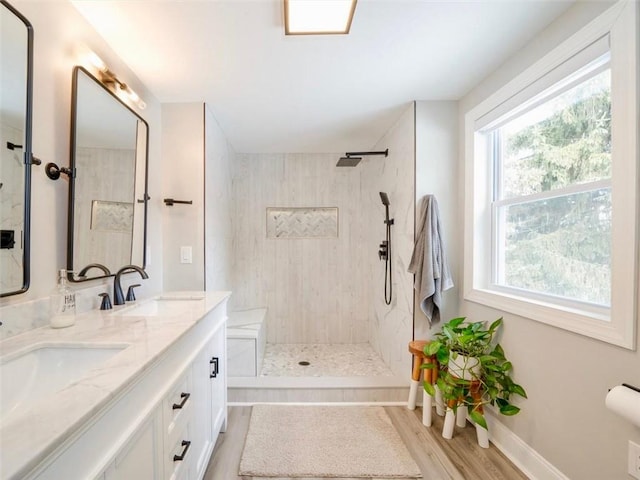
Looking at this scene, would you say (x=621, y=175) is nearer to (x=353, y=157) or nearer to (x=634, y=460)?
(x=634, y=460)

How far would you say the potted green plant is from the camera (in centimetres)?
153

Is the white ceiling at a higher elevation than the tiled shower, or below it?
higher

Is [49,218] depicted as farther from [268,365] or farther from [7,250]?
[268,365]

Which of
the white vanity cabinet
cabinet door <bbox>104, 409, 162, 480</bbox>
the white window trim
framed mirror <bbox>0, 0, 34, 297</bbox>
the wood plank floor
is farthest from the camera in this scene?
the wood plank floor

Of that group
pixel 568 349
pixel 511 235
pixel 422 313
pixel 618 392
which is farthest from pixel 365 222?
pixel 618 392

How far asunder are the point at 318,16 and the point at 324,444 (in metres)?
2.38

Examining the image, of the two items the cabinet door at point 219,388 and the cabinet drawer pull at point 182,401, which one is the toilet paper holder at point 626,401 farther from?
the cabinet door at point 219,388

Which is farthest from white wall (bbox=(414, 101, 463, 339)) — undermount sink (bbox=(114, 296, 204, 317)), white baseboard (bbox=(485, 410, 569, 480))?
undermount sink (bbox=(114, 296, 204, 317))

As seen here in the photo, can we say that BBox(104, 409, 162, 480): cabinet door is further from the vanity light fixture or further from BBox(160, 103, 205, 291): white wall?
the vanity light fixture

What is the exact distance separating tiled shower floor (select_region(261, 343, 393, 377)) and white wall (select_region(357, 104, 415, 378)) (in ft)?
0.45

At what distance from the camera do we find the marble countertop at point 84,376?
1.41 feet

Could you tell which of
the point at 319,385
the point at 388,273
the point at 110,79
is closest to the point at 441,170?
the point at 388,273

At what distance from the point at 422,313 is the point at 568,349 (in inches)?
35.0

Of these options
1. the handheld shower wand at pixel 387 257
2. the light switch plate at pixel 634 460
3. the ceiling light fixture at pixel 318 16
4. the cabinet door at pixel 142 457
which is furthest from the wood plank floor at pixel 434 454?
the ceiling light fixture at pixel 318 16
